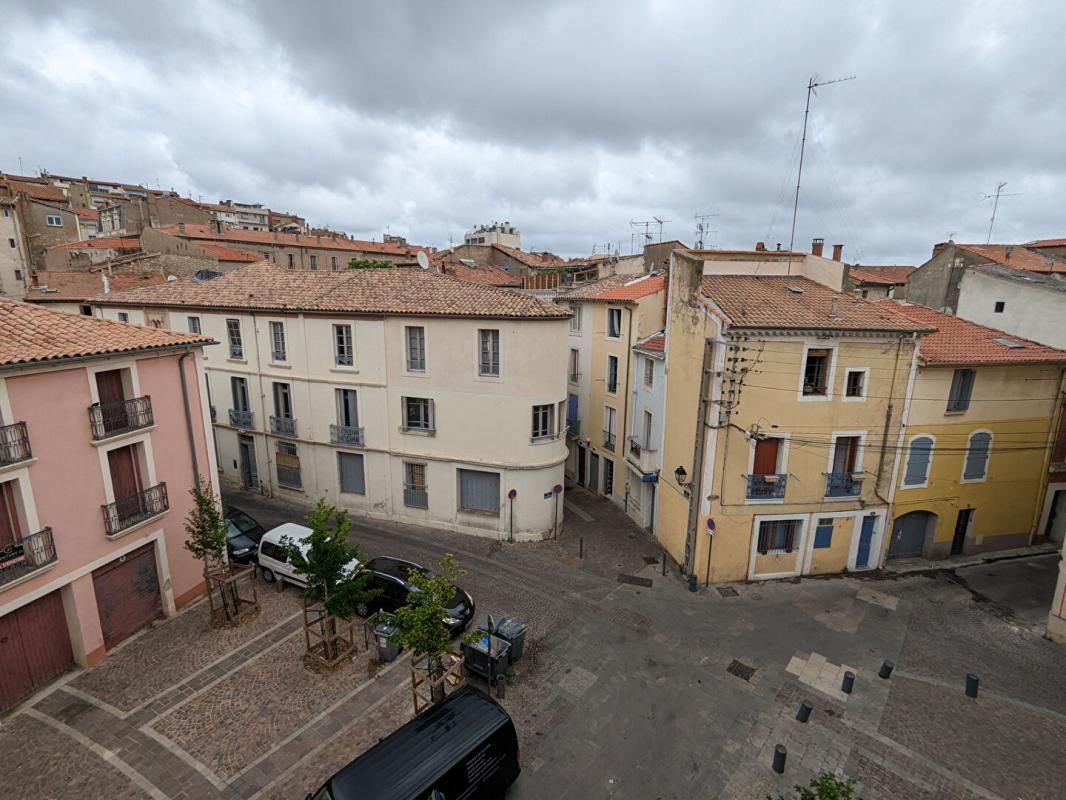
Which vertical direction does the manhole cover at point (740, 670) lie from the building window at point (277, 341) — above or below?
below

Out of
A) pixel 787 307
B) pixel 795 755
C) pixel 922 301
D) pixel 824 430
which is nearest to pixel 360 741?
pixel 795 755

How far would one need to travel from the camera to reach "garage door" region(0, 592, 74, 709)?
12.5 m

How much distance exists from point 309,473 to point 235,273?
36.1 ft

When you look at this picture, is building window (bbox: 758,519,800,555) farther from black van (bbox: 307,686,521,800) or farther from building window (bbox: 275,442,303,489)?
building window (bbox: 275,442,303,489)

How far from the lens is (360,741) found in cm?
1212

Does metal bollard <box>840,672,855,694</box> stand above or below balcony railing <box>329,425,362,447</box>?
below

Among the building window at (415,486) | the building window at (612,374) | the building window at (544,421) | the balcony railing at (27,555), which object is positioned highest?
the building window at (612,374)

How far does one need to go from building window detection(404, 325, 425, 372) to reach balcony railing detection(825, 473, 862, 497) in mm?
15890

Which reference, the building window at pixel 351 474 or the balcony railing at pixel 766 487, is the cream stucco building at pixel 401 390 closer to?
the building window at pixel 351 474

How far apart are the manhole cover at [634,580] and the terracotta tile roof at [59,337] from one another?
53.8ft

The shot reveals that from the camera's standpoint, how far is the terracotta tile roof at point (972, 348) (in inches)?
749

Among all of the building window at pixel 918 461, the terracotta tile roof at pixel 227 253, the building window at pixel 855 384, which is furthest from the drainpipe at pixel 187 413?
the terracotta tile roof at pixel 227 253


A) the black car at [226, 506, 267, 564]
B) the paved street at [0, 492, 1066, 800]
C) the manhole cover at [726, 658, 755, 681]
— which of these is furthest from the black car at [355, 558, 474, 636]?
the manhole cover at [726, 658, 755, 681]

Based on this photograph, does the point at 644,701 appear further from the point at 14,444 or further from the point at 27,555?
the point at 14,444
